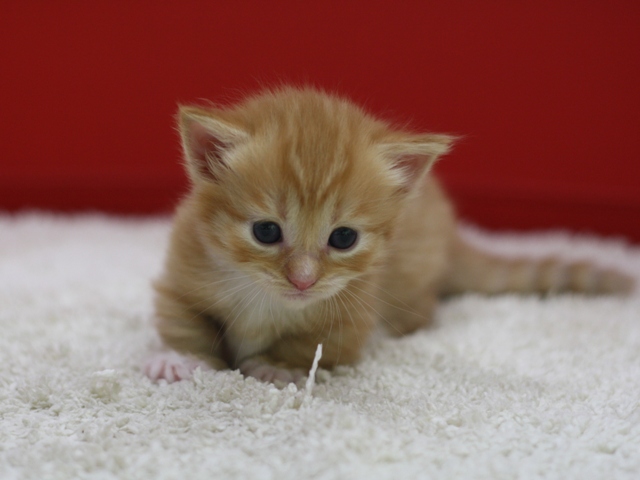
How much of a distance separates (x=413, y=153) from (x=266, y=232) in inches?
15.1

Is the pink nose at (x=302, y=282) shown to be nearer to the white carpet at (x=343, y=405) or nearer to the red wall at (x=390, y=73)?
the white carpet at (x=343, y=405)

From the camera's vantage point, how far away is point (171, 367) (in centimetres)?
141

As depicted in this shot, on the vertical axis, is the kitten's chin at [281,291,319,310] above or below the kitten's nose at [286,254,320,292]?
below

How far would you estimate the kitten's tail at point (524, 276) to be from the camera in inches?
87.3

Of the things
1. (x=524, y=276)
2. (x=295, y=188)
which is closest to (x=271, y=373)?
(x=295, y=188)

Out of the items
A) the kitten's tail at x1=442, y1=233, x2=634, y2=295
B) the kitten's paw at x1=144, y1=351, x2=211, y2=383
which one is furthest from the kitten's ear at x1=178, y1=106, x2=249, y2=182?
the kitten's tail at x1=442, y1=233, x2=634, y2=295

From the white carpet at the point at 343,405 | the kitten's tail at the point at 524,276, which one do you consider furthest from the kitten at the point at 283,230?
the kitten's tail at the point at 524,276

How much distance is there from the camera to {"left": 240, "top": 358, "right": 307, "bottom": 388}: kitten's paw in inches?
55.1

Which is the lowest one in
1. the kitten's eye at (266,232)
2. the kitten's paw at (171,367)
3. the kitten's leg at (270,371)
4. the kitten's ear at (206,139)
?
the kitten's paw at (171,367)

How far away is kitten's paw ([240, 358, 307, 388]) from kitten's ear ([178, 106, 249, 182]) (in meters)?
0.42

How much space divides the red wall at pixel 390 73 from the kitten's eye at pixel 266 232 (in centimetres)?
163

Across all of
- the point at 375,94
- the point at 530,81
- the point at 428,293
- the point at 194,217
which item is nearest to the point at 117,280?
the point at 194,217

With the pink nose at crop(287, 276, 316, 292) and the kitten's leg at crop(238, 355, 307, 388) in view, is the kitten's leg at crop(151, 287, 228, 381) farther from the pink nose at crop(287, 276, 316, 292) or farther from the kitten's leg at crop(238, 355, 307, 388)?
the pink nose at crop(287, 276, 316, 292)

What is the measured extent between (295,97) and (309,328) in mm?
524
